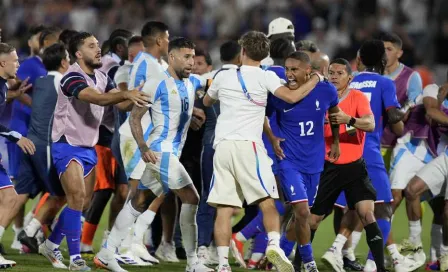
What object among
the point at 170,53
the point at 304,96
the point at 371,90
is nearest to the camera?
the point at 304,96

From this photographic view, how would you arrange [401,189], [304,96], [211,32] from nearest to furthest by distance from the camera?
[304,96], [401,189], [211,32]

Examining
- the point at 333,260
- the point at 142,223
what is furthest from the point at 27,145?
the point at 333,260

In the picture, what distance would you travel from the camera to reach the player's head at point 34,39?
12.9 meters

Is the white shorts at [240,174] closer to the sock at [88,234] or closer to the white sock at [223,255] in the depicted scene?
the white sock at [223,255]

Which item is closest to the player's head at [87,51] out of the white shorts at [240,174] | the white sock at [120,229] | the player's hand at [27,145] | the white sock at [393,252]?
the player's hand at [27,145]

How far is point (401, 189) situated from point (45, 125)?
13.5 feet

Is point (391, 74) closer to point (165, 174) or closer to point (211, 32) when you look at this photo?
point (165, 174)

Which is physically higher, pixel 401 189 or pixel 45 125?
pixel 45 125

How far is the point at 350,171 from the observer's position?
10.1 meters

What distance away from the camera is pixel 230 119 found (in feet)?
31.2

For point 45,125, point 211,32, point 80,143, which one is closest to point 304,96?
point 80,143

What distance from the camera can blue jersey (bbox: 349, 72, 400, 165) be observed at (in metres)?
10.6

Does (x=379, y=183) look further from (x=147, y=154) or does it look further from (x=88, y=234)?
(x=88, y=234)

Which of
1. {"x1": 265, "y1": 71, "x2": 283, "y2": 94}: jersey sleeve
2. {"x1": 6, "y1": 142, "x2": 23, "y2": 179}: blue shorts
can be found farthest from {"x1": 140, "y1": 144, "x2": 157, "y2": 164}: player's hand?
{"x1": 6, "y1": 142, "x2": 23, "y2": 179}: blue shorts
